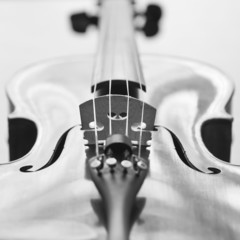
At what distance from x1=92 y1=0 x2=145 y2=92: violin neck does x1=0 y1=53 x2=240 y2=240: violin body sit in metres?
0.05

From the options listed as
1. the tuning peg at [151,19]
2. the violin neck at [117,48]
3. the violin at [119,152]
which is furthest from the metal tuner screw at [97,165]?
the tuning peg at [151,19]

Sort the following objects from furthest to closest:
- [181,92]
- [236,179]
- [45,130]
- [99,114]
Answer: [181,92] → [45,130] → [99,114] → [236,179]

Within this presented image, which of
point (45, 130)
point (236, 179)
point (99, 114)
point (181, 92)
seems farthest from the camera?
point (181, 92)

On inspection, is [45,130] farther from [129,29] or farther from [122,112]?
[129,29]

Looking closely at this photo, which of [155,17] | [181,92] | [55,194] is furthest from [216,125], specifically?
[155,17]

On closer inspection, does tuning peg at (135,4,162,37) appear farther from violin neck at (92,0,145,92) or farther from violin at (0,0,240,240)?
violin at (0,0,240,240)

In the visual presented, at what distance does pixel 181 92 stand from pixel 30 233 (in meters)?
0.63

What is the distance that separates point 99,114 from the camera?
897 mm

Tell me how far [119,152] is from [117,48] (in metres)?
0.52

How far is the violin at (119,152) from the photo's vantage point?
0.65 m

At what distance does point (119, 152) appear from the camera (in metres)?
0.76

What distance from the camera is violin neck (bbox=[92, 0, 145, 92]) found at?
1.08 m

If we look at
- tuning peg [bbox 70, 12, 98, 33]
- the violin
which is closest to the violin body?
the violin

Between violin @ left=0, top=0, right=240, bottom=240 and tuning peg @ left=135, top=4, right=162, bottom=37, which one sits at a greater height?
tuning peg @ left=135, top=4, right=162, bottom=37
